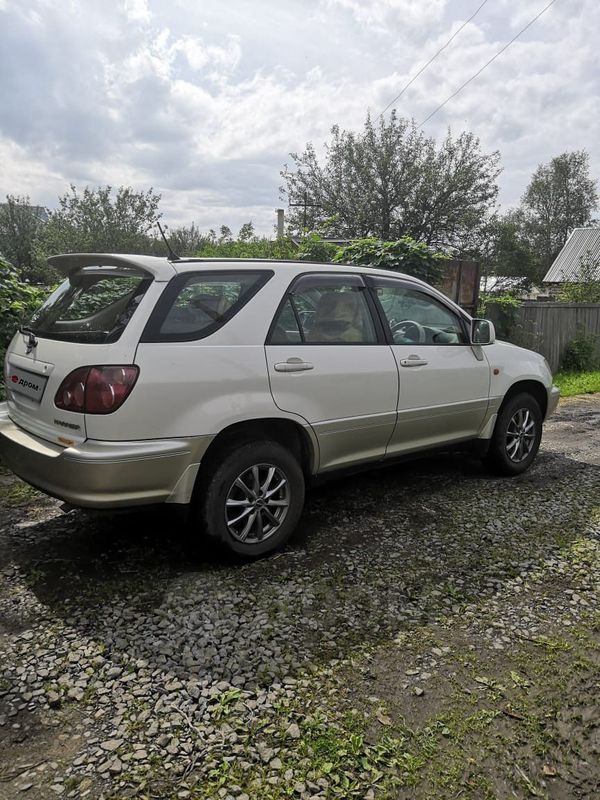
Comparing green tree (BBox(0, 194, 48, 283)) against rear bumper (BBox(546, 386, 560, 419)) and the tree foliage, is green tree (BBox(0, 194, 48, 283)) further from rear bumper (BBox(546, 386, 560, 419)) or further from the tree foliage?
rear bumper (BBox(546, 386, 560, 419))

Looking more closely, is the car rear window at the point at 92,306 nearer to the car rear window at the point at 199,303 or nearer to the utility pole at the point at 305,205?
the car rear window at the point at 199,303

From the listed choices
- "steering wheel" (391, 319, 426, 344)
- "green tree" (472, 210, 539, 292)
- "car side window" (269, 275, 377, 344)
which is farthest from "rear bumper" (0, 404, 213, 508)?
"green tree" (472, 210, 539, 292)

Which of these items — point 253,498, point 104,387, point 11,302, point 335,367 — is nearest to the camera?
point 104,387

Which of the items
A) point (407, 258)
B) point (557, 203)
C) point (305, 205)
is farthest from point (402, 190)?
point (557, 203)

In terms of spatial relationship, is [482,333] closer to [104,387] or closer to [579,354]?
[104,387]

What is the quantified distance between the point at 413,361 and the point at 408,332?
0.92 ft

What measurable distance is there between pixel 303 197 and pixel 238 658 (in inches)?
1012

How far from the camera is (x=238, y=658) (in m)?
2.62

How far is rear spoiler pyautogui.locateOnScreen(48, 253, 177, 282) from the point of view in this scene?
321cm

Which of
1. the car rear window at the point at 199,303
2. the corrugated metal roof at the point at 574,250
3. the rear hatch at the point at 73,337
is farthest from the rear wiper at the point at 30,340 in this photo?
the corrugated metal roof at the point at 574,250

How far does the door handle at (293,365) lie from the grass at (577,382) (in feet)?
25.3

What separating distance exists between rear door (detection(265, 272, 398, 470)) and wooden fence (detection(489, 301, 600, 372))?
6.97m

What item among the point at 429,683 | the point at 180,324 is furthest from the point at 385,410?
the point at 429,683

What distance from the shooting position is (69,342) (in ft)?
10.3
